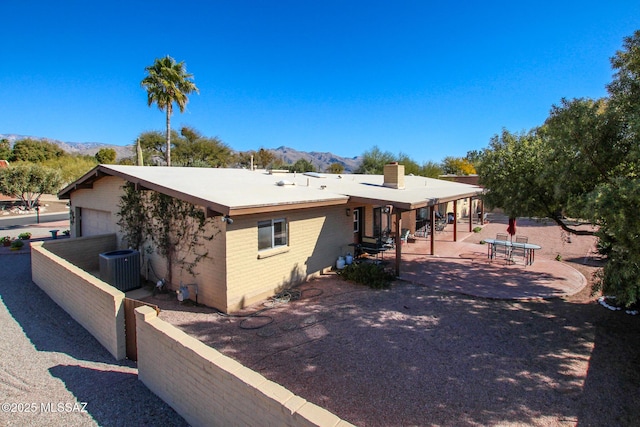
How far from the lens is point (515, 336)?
7.29 metres

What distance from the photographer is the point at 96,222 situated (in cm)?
1398

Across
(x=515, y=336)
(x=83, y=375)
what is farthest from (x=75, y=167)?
(x=515, y=336)

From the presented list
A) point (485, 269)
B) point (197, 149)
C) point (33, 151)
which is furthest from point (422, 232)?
point (33, 151)

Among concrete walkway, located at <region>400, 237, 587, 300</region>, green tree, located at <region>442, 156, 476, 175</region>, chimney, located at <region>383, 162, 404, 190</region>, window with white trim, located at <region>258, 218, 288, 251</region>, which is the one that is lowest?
concrete walkway, located at <region>400, 237, 587, 300</region>

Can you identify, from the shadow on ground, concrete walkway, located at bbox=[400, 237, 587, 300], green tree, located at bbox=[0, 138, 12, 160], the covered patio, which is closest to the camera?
the shadow on ground

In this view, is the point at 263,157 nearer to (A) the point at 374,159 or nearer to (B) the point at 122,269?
(A) the point at 374,159

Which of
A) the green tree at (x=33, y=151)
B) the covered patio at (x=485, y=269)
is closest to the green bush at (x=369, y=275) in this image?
the covered patio at (x=485, y=269)

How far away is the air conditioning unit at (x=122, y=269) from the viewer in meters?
9.81

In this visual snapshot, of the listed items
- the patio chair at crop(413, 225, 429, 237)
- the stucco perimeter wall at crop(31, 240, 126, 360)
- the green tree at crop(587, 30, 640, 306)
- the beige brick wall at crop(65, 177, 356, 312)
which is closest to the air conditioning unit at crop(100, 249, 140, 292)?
the beige brick wall at crop(65, 177, 356, 312)

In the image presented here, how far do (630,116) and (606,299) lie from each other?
6352mm

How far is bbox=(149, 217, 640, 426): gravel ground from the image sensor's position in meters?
4.96

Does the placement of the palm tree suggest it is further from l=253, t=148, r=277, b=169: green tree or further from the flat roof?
l=253, t=148, r=277, b=169: green tree

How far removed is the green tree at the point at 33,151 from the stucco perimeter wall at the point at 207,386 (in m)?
74.4

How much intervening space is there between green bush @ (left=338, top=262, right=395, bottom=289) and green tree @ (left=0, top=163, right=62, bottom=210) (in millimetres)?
31662
